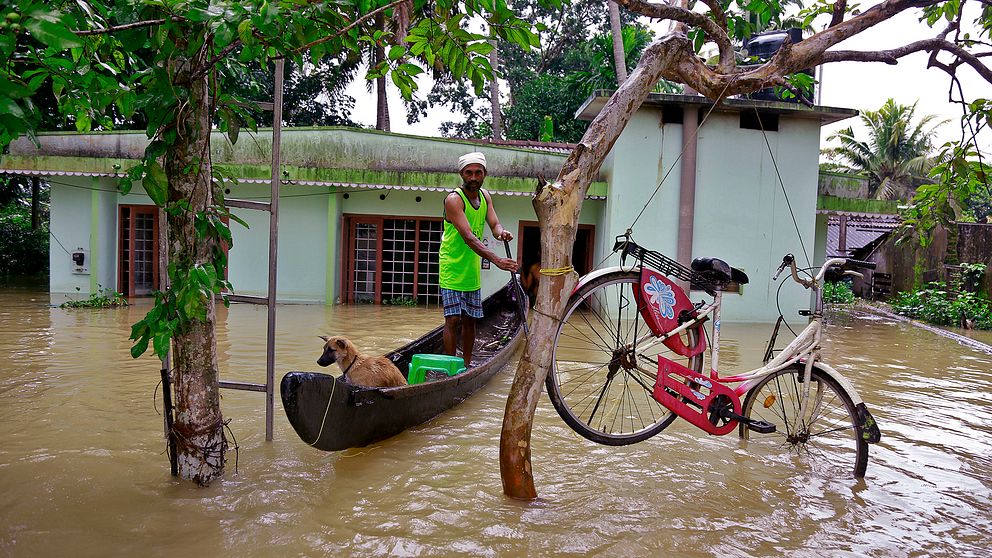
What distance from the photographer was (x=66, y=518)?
325 cm

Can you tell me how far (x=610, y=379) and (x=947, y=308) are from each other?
12.4 m

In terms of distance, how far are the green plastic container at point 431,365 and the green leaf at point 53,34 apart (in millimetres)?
3656

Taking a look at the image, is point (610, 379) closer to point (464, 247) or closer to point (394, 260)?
point (464, 247)

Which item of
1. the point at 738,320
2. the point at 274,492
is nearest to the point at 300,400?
the point at 274,492

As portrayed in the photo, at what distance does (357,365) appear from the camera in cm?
453

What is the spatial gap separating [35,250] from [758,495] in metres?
21.1

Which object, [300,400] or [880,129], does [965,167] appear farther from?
[880,129]

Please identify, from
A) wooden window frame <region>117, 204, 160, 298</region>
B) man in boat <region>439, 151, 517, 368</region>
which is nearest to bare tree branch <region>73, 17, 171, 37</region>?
man in boat <region>439, 151, 517, 368</region>

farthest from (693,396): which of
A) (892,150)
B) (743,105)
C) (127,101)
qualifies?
(892,150)

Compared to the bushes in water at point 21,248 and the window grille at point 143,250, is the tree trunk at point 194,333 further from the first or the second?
the bushes in water at point 21,248

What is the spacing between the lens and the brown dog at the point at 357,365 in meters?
4.48

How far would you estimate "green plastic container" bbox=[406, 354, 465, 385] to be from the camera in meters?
5.31

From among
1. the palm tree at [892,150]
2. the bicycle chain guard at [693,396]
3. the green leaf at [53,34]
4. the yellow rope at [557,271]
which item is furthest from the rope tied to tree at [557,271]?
the palm tree at [892,150]

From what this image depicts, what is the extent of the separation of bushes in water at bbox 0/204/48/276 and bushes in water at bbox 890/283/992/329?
22.1 meters
